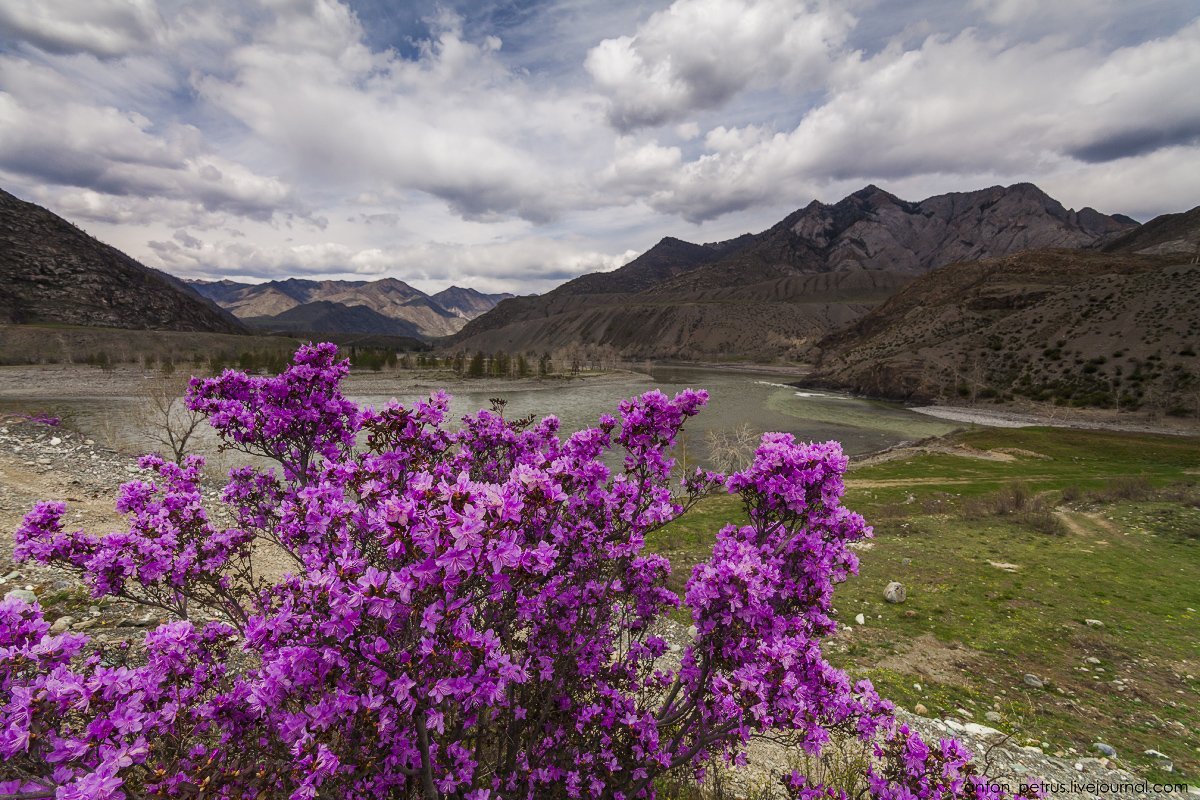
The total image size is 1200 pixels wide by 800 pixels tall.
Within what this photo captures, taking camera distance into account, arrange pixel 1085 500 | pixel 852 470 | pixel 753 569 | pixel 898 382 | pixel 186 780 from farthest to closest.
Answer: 1. pixel 898 382
2. pixel 852 470
3. pixel 1085 500
4. pixel 753 569
5. pixel 186 780

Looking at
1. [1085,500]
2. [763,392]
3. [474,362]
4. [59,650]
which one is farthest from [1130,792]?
[474,362]

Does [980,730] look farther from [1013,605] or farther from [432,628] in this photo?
[432,628]

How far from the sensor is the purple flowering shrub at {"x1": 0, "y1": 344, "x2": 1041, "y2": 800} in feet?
10.4

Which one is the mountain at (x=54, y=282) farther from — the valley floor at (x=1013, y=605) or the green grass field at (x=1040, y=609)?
the green grass field at (x=1040, y=609)

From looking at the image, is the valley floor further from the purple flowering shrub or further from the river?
the river

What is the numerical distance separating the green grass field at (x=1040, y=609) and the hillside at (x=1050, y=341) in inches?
2696

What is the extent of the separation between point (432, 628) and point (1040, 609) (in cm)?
1832

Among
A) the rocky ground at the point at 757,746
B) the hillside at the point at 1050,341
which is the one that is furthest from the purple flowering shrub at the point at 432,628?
the hillside at the point at 1050,341

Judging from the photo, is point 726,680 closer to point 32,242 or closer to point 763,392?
point 763,392

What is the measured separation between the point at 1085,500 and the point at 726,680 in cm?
3487

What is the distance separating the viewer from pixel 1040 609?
14008 mm

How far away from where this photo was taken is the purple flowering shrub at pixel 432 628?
317 centimetres

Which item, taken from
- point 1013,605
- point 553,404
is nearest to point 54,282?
point 553,404

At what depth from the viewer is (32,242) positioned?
604ft
